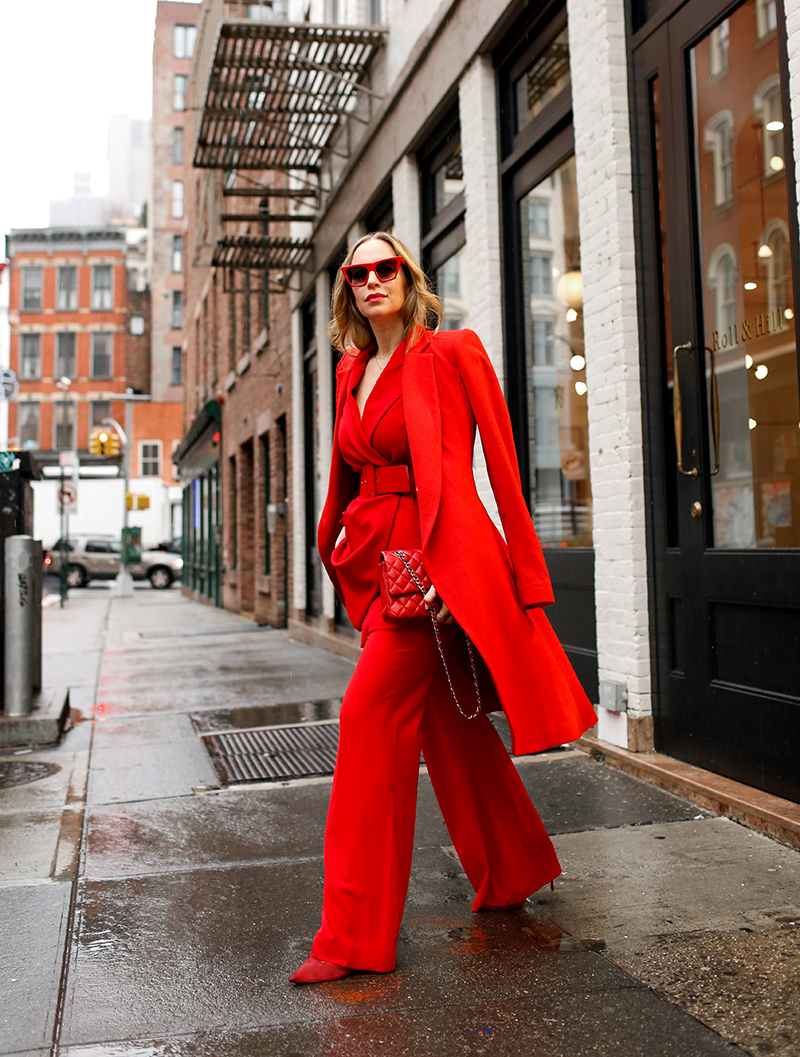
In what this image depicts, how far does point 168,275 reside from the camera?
2339 inches

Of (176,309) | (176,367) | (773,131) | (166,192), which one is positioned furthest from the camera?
(166,192)

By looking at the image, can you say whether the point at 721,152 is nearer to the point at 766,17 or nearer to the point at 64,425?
the point at 766,17

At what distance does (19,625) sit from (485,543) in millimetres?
4492

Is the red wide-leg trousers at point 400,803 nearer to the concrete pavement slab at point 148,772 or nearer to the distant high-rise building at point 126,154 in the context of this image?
the concrete pavement slab at point 148,772

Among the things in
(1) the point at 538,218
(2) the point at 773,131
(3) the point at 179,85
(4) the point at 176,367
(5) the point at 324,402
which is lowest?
(2) the point at 773,131

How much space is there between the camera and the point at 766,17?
423 cm

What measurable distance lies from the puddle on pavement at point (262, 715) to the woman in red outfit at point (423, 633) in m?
3.79

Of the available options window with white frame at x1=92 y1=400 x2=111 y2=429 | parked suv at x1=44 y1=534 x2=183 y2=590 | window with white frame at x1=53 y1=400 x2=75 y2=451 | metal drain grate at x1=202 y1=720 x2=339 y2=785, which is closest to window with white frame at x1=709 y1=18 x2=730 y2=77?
metal drain grate at x1=202 y1=720 x2=339 y2=785

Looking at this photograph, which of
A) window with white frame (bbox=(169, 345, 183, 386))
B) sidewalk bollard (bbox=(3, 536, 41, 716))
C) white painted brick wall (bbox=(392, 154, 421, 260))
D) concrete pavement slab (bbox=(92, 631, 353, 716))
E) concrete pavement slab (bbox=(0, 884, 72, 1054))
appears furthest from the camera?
window with white frame (bbox=(169, 345, 183, 386))

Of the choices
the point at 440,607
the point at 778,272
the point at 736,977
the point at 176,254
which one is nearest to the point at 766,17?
the point at 778,272

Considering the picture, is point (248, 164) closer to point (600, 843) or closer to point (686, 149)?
point (686, 149)

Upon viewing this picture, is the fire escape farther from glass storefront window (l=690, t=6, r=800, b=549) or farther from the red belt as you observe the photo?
the red belt

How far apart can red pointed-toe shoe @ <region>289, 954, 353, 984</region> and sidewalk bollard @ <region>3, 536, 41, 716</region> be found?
13.7ft

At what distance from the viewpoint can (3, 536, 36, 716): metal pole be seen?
6.39 meters
